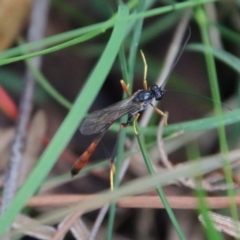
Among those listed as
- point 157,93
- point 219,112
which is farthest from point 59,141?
point 157,93

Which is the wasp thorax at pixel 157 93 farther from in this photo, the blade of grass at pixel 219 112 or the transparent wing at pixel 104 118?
the blade of grass at pixel 219 112

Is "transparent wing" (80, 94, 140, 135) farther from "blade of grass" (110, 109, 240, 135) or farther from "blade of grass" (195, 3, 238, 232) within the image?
"blade of grass" (195, 3, 238, 232)

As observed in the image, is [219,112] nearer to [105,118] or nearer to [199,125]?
[199,125]

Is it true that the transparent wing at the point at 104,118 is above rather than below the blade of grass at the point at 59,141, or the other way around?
above

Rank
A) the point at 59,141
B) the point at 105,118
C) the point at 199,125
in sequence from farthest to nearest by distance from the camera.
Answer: the point at 105,118 < the point at 199,125 < the point at 59,141

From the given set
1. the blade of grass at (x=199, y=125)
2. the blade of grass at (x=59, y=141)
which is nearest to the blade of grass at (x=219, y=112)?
the blade of grass at (x=199, y=125)

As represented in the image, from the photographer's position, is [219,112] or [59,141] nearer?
[59,141]

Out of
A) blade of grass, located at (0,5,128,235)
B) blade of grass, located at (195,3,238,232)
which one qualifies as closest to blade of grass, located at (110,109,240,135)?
blade of grass, located at (195,3,238,232)

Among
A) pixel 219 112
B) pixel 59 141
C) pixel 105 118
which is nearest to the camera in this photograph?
pixel 59 141
